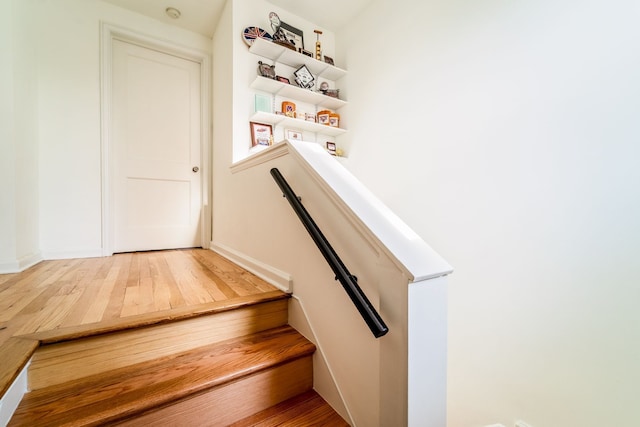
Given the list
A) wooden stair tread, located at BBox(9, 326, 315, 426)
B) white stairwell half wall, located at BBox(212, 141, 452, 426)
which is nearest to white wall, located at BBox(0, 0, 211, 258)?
wooden stair tread, located at BBox(9, 326, 315, 426)

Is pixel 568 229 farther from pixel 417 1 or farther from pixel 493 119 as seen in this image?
pixel 417 1

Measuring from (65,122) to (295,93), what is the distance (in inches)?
85.1

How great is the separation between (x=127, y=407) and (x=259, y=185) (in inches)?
48.4

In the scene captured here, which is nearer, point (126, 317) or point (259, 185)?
point (126, 317)

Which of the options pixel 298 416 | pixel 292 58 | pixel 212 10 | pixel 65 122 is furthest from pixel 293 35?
pixel 298 416

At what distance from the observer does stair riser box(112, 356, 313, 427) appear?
2.83 ft

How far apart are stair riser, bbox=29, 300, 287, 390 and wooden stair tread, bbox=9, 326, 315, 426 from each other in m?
0.03

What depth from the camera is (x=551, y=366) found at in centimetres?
142

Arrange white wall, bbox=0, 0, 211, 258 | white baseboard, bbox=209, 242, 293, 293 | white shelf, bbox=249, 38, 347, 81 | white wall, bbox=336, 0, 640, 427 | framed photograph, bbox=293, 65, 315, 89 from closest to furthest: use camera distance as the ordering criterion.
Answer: white wall, bbox=336, 0, 640, 427 < white baseboard, bbox=209, 242, 293, 293 < white wall, bbox=0, 0, 211, 258 < white shelf, bbox=249, 38, 347, 81 < framed photograph, bbox=293, 65, 315, 89

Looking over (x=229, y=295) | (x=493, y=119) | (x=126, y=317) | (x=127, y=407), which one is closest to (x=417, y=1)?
A: (x=493, y=119)

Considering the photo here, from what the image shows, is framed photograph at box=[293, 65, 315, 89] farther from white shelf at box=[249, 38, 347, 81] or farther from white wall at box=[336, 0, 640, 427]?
white wall at box=[336, 0, 640, 427]

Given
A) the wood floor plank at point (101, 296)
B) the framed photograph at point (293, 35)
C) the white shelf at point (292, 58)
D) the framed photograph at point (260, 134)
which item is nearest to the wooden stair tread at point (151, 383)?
the wood floor plank at point (101, 296)

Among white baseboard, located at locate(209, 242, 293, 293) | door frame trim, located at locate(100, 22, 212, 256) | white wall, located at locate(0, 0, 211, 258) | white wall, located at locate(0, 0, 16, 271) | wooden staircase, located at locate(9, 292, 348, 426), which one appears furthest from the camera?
door frame trim, located at locate(100, 22, 212, 256)

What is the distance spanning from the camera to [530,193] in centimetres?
151
